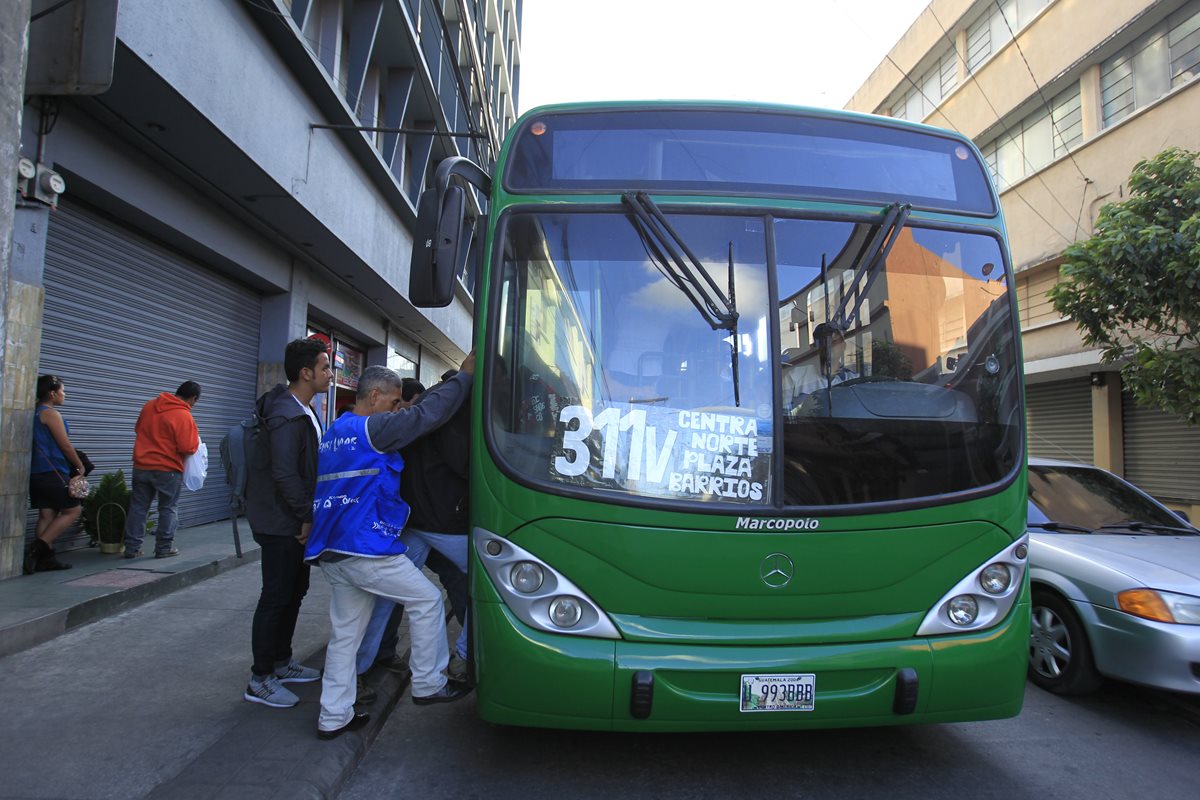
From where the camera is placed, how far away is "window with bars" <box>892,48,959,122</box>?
66.1 feet

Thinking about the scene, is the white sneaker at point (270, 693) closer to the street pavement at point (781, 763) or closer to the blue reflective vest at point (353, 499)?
the street pavement at point (781, 763)

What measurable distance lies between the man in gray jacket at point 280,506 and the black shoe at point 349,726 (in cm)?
44

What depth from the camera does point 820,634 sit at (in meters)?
3.03

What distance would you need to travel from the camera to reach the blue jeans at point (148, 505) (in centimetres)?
693

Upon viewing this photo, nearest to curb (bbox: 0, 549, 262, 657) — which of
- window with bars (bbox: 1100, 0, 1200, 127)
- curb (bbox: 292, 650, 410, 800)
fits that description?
curb (bbox: 292, 650, 410, 800)

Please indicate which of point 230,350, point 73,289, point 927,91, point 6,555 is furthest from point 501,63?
point 6,555

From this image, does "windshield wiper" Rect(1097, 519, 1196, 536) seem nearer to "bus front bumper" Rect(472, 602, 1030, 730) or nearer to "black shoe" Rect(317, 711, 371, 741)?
"bus front bumper" Rect(472, 602, 1030, 730)

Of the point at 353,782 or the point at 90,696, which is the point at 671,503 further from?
the point at 90,696

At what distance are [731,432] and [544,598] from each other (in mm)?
1029

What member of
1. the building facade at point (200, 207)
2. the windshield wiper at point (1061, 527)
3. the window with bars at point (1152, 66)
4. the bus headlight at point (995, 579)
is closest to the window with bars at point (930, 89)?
the window with bars at point (1152, 66)

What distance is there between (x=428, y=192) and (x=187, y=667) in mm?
3168

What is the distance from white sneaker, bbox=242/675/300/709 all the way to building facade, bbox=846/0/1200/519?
14.5m

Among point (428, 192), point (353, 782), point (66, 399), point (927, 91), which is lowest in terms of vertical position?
point (353, 782)

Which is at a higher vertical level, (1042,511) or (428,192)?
(428,192)
